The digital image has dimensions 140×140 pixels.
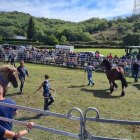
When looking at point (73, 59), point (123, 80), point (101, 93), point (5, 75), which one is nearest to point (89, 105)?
point (101, 93)

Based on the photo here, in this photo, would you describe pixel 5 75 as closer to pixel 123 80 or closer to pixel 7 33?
pixel 123 80

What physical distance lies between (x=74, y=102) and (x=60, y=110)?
122 cm

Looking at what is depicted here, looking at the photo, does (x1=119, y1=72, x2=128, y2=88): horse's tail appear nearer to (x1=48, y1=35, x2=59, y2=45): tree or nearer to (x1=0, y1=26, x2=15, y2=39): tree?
Result: (x1=48, y1=35, x2=59, y2=45): tree

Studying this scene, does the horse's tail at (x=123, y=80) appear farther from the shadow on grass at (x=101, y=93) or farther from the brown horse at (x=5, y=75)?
the brown horse at (x=5, y=75)

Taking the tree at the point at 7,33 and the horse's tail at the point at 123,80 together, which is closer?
the horse's tail at the point at 123,80

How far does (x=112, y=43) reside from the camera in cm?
7712

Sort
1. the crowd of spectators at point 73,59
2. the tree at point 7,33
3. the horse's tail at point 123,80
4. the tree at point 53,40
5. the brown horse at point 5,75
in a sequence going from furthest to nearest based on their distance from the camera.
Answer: the tree at point 7,33
the tree at point 53,40
the crowd of spectators at point 73,59
the horse's tail at point 123,80
the brown horse at point 5,75

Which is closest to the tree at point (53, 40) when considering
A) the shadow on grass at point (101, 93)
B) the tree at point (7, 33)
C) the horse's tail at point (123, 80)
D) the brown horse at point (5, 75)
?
the tree at point (7, 33)

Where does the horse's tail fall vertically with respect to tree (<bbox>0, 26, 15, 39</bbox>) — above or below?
below

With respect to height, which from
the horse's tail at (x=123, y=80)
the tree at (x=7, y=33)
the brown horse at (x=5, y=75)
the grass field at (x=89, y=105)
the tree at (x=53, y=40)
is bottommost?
the grass field at (x=89, y=105)

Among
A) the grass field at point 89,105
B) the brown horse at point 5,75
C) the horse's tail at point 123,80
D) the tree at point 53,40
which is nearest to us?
the grass field at point 89,105

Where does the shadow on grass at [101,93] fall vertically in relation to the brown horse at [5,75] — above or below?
below

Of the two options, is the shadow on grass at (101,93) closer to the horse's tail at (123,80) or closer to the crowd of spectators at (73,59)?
the horse's tail at (123,80)

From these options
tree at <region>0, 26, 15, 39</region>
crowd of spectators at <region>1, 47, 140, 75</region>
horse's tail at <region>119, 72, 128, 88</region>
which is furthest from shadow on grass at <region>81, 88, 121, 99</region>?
tree at <region>0, 26, 15, 39</region>
